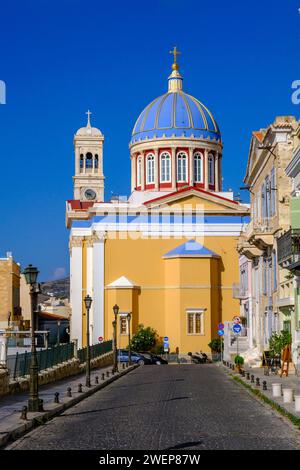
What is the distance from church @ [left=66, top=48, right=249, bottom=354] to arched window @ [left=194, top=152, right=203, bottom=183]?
0.08 metres

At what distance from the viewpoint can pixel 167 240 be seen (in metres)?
67.0

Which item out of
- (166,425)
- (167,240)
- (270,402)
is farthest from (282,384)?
(167,240)

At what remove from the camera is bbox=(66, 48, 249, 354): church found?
6462cm

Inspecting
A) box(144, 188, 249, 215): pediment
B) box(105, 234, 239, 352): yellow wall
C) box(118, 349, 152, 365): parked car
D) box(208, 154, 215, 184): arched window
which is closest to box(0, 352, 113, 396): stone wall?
box(118, 349, 152, 365): parked car

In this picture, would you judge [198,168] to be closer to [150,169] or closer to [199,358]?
[150,169]

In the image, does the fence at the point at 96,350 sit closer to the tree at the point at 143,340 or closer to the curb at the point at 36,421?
the tree at the point at 143,340

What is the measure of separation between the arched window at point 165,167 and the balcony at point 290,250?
37403mm

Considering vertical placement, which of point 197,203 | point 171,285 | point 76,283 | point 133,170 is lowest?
point 171,285

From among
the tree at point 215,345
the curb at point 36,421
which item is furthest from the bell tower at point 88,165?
the curb at point 36,421

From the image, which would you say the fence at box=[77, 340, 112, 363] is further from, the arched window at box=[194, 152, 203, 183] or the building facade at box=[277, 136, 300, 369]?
the arched window at box=[194, 152, 203, 183]

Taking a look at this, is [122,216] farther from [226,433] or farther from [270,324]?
[226,433]

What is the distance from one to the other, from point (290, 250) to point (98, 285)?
36.0m

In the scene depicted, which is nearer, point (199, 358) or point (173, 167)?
point (199, 358)

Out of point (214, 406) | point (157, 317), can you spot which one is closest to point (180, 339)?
point (157, 317)
